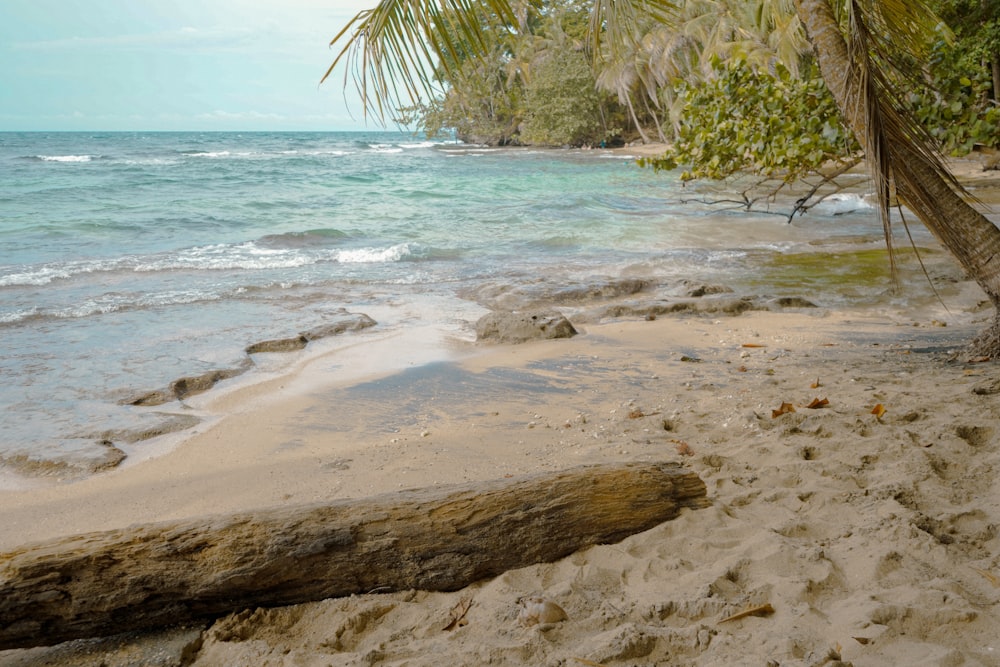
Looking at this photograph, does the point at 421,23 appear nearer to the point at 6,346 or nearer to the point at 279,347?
the point at 279,347

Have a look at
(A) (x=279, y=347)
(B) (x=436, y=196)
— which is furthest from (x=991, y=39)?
(A) (x=279, y=347)

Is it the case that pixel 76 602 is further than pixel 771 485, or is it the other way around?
pixel 771 485

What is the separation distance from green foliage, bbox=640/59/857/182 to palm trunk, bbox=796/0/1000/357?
1.53 m

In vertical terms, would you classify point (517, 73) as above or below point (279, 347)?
above

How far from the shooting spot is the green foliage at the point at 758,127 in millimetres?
6422

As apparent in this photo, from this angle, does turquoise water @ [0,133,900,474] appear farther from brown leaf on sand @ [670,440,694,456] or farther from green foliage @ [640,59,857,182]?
brown leaf on sand @ [670,440,694,456]

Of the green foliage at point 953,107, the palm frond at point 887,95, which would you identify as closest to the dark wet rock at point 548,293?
the green foliage at point 953,107

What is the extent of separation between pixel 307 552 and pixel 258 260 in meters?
10.4

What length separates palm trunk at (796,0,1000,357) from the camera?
4336mm

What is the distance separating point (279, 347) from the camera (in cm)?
722

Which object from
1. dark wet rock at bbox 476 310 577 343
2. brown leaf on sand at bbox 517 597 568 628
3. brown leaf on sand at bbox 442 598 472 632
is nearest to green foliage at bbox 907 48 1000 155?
dark wet rock at bbox 476 310 577 343

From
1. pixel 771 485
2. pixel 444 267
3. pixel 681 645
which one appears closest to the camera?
pixel 681 645

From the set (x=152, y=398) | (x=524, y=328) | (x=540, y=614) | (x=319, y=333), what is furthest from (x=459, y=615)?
(x=319, y=333)

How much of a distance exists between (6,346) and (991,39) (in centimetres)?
2111
